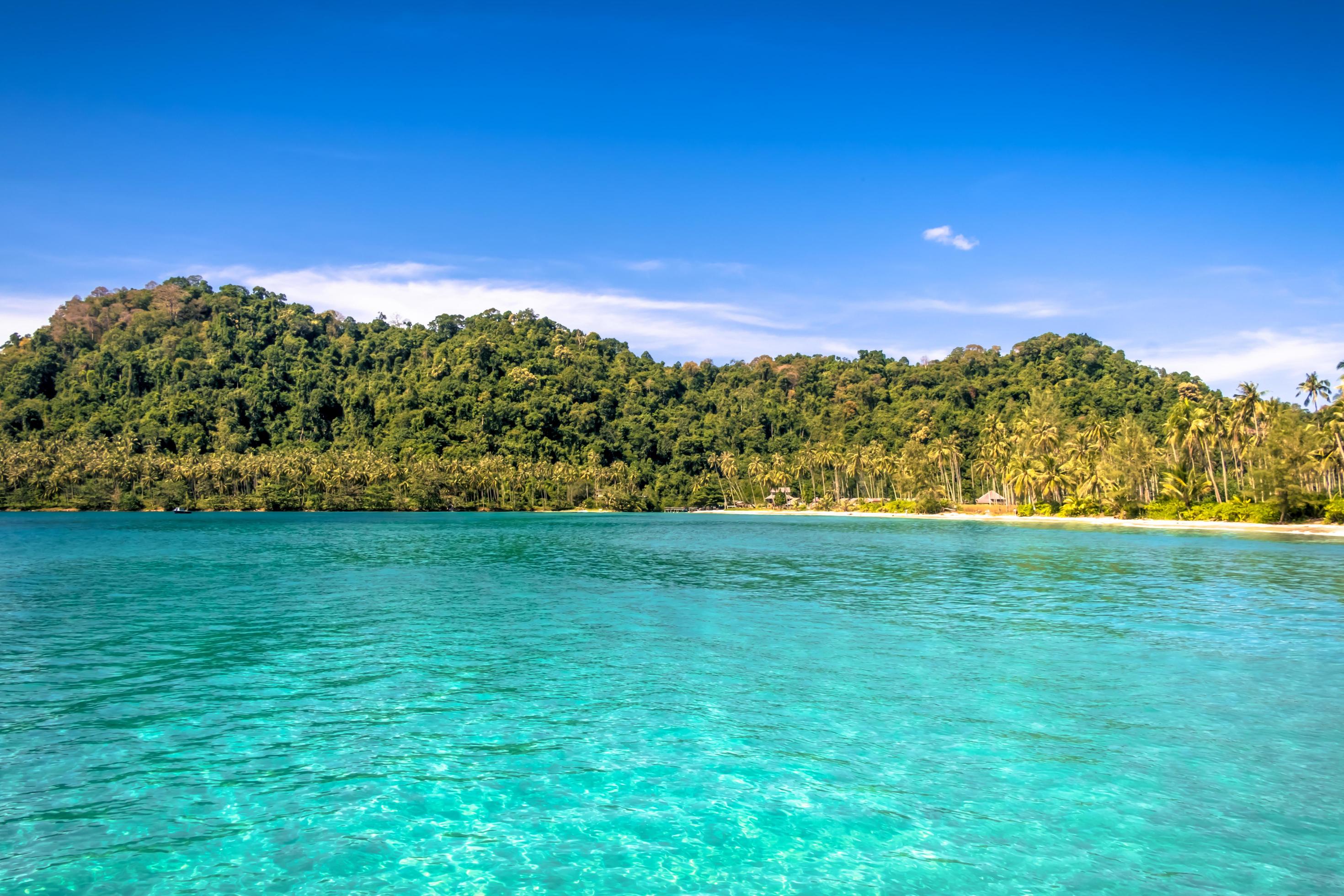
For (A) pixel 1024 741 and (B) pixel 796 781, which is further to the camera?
(A) pixel 1024 741

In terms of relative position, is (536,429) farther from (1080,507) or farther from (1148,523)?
(1148,523)

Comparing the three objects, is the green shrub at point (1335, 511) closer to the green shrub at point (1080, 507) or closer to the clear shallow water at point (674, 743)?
the green shrub at point (1080, 507)

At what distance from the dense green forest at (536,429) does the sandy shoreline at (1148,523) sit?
2439 millimetres

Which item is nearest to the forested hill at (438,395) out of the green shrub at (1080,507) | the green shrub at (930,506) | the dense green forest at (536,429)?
the dense green forest at (536,429)

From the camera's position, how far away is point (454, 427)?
162125mm

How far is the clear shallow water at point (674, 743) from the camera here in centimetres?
807

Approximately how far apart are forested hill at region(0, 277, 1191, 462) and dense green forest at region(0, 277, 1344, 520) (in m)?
0.57

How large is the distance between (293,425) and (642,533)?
390ft

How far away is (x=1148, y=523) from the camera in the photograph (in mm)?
72938

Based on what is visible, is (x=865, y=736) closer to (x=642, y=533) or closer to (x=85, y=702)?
(x=85, y=702)

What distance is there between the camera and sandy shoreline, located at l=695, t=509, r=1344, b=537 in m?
58.2

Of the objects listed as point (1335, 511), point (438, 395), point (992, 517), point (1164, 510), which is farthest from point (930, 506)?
point (438, 395)

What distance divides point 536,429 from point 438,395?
21.4 m

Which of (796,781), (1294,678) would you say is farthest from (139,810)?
(1294,678)
